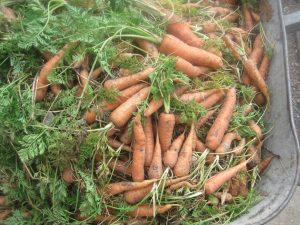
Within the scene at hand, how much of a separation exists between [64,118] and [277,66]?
1.32 m

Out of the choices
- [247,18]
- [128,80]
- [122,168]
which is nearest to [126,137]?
[122,168]

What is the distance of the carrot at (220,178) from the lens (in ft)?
7.73

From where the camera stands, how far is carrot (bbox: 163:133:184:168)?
2363mm

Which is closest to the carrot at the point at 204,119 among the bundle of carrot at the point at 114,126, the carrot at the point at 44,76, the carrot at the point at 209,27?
the bundle of carrot at the point at 114,126

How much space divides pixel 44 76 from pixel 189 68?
32.1 inches

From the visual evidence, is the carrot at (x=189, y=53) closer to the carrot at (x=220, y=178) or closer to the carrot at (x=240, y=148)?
the carrot at (x=240, y=148)

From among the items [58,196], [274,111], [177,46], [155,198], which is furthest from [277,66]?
[58,196]

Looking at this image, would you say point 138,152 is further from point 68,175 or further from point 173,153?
point 68,175

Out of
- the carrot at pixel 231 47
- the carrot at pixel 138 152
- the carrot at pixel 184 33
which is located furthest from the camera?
the carrot at pixel 231 47

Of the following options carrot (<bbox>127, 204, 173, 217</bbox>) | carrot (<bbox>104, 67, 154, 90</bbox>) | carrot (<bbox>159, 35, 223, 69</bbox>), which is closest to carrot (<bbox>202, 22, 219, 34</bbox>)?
carrot (<bbox>159, 35, 223, 69</bbox>)

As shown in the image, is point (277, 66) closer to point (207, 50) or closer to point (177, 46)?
point (207, 50)

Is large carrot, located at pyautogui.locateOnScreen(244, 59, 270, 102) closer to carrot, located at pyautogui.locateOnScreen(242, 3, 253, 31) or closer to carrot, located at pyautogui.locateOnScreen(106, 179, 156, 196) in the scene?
carrot, located at pyautogui.locateOnScreen(242, 3, 253, 31)

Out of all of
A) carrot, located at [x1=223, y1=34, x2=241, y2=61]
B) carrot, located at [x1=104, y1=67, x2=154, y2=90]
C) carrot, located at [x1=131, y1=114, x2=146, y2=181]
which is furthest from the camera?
carrot, located at [x1=223, y1=34, x2=241, y2=61]

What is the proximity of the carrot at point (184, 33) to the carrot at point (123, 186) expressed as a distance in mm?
889
